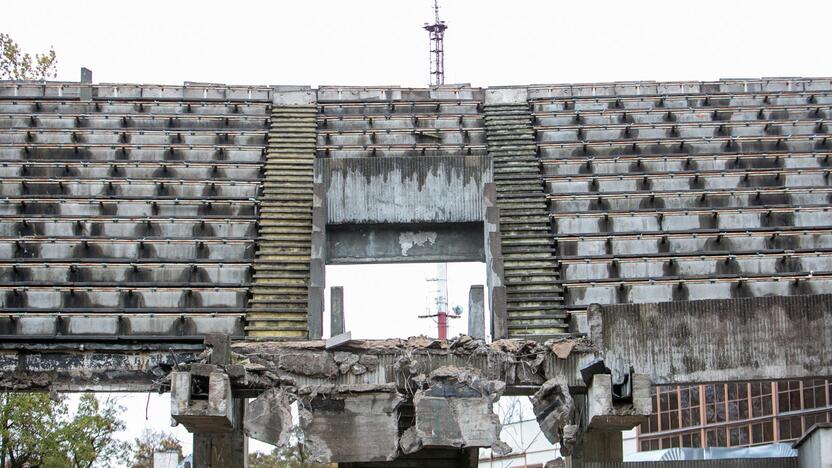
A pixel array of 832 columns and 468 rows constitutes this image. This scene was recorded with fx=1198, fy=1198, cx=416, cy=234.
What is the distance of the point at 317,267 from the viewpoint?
77.7 ft

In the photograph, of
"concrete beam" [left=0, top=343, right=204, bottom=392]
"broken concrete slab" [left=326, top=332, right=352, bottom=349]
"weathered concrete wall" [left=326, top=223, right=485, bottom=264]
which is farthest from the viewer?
"weathered concrete wall" [left=326, top=223, right=485, bottom=264]

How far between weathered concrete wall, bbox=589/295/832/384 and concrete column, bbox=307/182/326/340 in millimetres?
6562

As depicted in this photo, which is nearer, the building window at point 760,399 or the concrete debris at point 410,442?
the concrete debris at point 410,442

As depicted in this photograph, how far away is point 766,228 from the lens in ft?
81.8

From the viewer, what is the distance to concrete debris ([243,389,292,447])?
16.9 m

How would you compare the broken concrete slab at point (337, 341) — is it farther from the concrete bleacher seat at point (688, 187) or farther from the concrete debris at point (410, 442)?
the concrete bleacher seat at point (688, 187)

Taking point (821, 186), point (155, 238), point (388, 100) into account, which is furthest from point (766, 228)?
point (155, 238)

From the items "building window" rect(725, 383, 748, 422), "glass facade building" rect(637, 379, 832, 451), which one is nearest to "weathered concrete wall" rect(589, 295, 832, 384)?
"glass facade building" rect(637, 379, 832, 451)

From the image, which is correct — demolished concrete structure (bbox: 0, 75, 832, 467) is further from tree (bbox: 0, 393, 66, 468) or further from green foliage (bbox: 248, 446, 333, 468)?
green foliage (bbox: 248, 446, 333, 468)

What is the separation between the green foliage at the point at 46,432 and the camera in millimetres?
29641

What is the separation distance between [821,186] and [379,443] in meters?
14.2

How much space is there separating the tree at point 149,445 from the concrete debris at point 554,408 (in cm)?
3053

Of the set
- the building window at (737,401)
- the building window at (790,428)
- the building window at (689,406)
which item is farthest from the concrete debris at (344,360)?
the building window at (689,406)

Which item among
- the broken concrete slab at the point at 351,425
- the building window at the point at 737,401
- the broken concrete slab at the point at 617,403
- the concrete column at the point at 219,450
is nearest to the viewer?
the broken concrete slab at the point at 617,403
